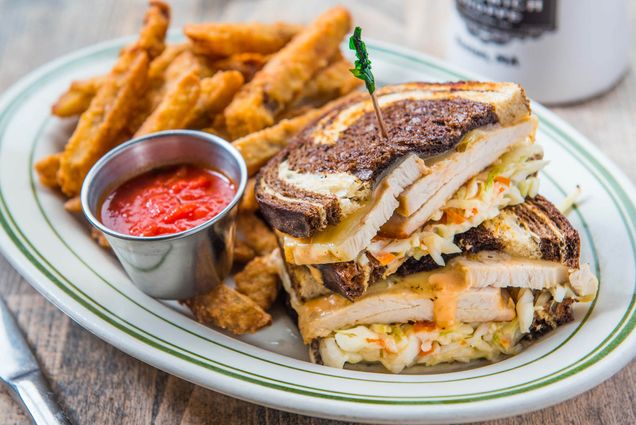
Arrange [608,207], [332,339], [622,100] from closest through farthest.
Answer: [332,339], [608,207], [622,100]

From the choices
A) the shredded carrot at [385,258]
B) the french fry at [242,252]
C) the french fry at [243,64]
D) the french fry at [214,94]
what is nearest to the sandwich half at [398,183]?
the shredded carrot at [385,258]

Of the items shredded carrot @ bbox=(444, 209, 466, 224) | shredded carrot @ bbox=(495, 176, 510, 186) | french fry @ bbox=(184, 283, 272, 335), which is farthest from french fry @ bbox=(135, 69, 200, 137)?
shredded carrot @ bbox=(495, 176, 510, 186)

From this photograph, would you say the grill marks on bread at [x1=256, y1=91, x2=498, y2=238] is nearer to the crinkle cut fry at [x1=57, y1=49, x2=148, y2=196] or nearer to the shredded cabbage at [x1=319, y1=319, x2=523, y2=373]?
the shredded cabbage at [x1=319, y1=319, x2=523, y2=373]

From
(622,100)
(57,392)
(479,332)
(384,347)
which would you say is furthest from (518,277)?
(622,100)

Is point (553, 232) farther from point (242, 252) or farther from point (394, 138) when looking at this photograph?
point (242, 252)

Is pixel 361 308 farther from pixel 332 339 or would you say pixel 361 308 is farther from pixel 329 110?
pixel 329 110

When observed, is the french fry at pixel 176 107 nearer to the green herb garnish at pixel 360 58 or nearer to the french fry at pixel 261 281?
the french fry at pixel 261 281

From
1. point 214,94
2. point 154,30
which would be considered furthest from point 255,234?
point 154,30
